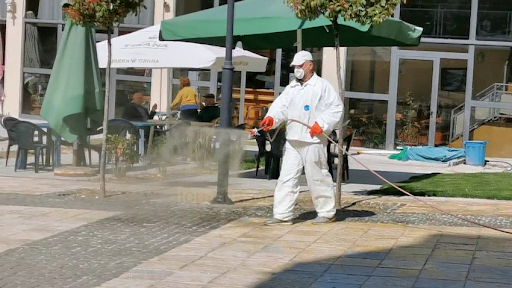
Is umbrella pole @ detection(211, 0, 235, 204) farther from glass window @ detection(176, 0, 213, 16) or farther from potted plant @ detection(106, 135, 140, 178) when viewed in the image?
glass window @ detection(176, 0, 213, 16)

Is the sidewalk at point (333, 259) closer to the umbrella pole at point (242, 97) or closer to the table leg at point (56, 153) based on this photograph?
the table leg at point (56, 153)

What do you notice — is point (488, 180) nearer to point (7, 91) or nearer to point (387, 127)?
point (387, 127)

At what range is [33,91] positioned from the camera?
81.8 feet

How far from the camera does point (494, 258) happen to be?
7.86 metres

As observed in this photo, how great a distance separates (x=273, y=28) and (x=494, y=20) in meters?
10.7

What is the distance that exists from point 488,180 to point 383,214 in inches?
201

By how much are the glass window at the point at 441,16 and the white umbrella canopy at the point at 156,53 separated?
6675 mm

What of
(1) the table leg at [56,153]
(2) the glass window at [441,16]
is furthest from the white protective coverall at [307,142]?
(2) the glass window at [441,16]

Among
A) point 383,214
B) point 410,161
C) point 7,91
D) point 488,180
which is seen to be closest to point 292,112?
point 383,214

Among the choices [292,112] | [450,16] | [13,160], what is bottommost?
[13,160]

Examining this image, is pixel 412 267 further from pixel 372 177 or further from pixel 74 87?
pixel 372 177

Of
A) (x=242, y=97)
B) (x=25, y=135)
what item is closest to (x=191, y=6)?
(x=242, y=97)

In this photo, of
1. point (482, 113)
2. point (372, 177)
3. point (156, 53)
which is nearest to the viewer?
point (372, 177)

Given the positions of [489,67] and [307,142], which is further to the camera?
[489,67]
